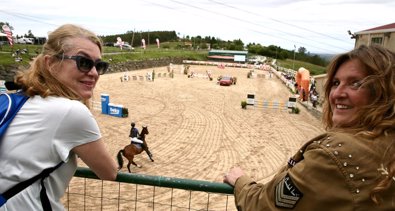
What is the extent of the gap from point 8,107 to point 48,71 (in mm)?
273

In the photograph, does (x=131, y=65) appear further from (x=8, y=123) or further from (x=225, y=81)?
(x=8, y=123)

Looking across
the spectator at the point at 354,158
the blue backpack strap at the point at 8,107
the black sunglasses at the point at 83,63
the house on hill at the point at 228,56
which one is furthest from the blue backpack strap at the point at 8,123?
the house on hill at the point at 228,56

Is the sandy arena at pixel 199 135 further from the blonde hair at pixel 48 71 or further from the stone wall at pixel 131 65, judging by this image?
the stone wall at pixel 131 65

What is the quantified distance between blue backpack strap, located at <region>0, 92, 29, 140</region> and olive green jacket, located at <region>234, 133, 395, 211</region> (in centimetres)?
126

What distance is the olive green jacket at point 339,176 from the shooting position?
1.15 m

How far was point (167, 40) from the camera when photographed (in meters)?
119

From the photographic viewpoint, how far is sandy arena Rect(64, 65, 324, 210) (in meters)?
10.1

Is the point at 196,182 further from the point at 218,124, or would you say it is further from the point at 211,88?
the point at 211,88

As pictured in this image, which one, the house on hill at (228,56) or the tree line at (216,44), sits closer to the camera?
the house on hill at (228,56)

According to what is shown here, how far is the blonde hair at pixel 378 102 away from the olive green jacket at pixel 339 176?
0.9 inches

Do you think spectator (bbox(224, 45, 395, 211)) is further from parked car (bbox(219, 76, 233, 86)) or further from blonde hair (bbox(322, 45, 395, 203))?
parked car (bbox(219, 76, 233, 86))

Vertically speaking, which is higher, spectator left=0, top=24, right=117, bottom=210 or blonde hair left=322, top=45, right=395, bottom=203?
blonde hair left=322, top=45, right=395, bottom=203

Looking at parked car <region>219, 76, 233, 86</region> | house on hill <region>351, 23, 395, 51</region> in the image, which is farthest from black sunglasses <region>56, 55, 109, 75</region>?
parked car <region>219, 76, 233, 86</region>

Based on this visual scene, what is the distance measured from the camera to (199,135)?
1456cm
